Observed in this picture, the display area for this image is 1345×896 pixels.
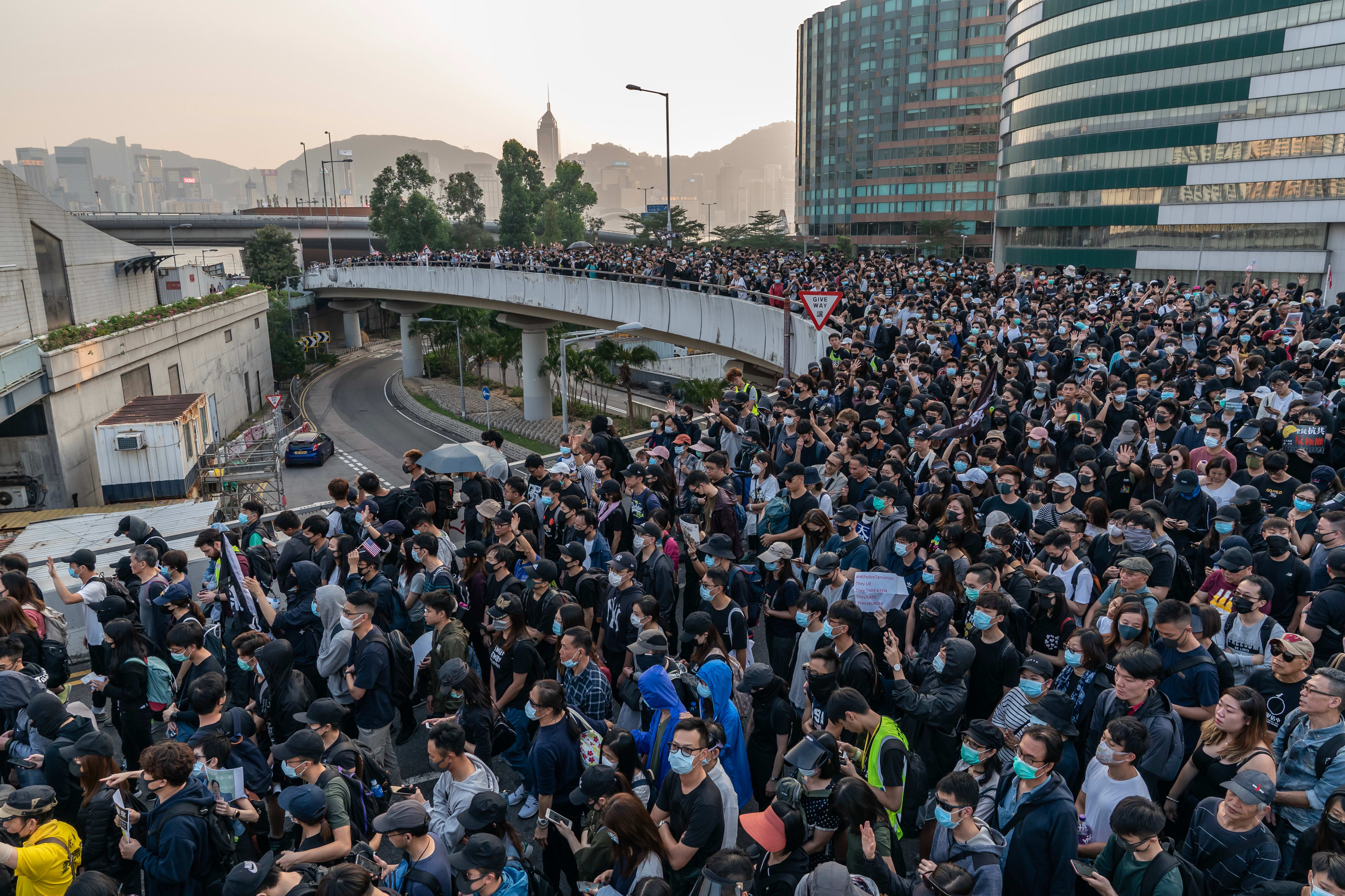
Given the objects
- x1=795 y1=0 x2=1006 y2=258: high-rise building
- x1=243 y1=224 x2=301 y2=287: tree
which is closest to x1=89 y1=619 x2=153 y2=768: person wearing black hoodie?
x1=243 y1=224 x2=301 y2=287: tree

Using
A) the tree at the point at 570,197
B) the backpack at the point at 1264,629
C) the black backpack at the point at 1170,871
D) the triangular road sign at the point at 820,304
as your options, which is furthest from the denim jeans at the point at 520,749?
the tree at the point at 570,197

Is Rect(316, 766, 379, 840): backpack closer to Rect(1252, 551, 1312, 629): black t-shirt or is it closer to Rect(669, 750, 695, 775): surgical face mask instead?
Rect(669, 750, 695, 775): surgical face mask

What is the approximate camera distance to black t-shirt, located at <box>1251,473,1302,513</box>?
7762 millimetres

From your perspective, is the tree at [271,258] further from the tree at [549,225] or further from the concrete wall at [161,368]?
the tree at [549,225]

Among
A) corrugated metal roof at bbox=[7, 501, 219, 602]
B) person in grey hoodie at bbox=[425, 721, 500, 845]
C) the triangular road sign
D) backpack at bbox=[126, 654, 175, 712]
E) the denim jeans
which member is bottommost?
corrugated metal roof at bbox=[7, 501, 219, 602]

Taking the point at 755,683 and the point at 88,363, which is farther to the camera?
the point at 88,363

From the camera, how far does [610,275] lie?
110 feet

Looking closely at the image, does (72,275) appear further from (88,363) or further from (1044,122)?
(1044,122)

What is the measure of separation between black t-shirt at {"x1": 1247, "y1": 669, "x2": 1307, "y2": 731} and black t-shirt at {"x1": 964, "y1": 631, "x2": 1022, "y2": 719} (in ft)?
4.36

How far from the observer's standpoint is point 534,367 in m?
48.2

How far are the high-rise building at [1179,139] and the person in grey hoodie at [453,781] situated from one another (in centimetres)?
3682

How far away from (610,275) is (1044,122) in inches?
1777

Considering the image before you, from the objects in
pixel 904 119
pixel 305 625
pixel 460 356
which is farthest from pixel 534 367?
pixel 904 119

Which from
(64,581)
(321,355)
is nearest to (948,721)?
(64,581)
